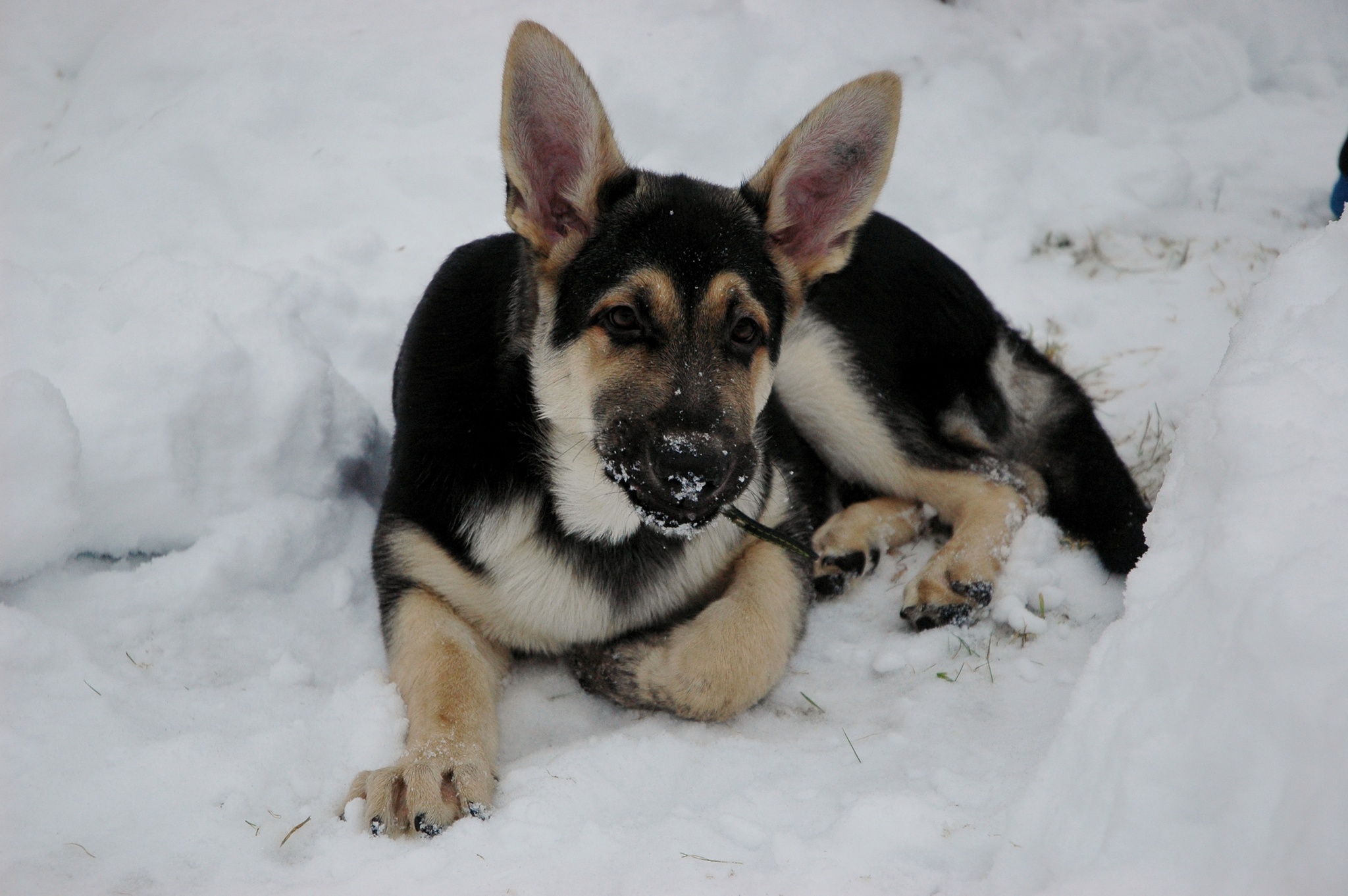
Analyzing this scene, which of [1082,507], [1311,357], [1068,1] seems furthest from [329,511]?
[1068,1]

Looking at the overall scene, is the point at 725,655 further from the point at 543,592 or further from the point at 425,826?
the point at 425,826

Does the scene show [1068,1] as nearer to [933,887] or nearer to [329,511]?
[329,511]

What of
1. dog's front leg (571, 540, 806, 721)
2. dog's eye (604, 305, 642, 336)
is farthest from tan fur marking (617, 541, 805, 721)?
dog's eye (604, 305, 642, 336)

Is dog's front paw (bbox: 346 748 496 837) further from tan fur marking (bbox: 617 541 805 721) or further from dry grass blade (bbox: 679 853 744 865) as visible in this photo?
tan fur marking (bbox: 617 541 805 721)

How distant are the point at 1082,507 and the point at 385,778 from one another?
303 centimetres

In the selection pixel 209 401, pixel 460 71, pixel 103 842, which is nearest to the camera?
pixel 103 842

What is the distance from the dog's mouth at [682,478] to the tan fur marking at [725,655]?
0.52m

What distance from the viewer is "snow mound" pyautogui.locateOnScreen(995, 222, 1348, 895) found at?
1795 millimetres

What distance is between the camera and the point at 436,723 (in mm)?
3082

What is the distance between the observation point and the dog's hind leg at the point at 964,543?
390cm

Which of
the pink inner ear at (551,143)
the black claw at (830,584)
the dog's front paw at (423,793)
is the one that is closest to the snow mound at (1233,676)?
the dog's front paw at (423,793)

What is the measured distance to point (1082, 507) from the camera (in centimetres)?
426

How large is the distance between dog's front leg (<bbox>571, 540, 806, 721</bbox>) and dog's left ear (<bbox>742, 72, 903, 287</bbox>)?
4.14ft

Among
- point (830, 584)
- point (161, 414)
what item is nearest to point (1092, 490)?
point (830, 584)
